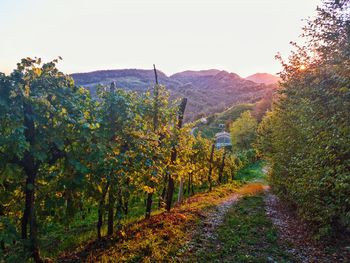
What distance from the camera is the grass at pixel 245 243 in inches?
373

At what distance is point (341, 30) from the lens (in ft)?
29.3

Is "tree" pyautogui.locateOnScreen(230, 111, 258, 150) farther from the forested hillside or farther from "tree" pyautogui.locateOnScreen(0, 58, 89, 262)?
"tree" pyautogui.locateOnScreen(0, 58, 89, 262)

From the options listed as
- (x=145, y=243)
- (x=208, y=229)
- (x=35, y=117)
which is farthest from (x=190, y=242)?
(x=35, y=117)

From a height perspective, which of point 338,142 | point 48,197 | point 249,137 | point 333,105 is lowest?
point 249,137

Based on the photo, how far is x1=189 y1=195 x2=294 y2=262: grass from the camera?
373 inches

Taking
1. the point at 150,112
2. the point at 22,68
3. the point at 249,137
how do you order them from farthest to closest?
the point at 249,137 < the point at 150,112 < the point at 22,68

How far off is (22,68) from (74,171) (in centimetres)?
244

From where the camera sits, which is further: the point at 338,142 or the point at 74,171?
the point at 338,142

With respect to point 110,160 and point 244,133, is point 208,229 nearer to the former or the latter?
point 110,160

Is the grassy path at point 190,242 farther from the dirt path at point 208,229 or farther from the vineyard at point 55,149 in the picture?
the vineyard at point 55,149

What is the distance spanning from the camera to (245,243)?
11023mm

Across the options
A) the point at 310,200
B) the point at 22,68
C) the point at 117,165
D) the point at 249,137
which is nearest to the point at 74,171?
the point at 117,165

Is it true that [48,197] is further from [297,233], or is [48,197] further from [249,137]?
[249,137]

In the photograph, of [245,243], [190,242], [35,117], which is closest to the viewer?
[35,117]
